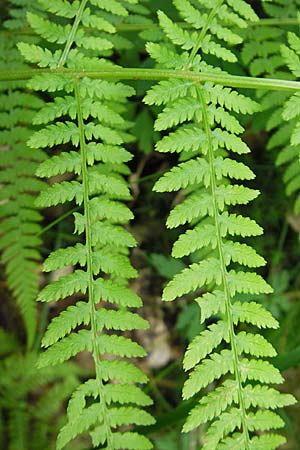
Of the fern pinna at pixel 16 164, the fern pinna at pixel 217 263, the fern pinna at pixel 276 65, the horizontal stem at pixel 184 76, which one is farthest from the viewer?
the fern pinna at pixel 276 65

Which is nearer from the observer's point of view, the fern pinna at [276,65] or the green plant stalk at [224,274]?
the green plant stalk at [224,274]

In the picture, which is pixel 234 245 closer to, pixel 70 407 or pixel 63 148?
pixel 70 407

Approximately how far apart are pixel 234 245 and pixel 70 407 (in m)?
0.73

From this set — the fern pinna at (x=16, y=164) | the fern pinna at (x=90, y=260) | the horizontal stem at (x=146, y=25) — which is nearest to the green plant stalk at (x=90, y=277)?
the fern pinna at (x=90, y=260)

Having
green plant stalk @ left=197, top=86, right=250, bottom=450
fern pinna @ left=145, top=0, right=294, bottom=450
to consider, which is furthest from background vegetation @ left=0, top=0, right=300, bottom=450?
green plant stalk @ left=197, top=86, right=250, bottom=450

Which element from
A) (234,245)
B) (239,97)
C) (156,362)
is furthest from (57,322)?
(156,362)

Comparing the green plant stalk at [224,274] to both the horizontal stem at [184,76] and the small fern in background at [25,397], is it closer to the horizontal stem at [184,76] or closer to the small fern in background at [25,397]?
the horizontal stem at [184,76]

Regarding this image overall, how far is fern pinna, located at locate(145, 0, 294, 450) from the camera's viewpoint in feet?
5.70

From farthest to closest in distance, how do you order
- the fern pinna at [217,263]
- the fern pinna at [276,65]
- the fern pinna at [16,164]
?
the fern pinna at [276,65] → the fern pinna at [16,164] → the fern pinna at [217,263]

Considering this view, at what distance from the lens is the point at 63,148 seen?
10.7ft

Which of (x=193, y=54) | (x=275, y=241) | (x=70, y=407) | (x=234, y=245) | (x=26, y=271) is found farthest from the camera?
(x=275, y=241)

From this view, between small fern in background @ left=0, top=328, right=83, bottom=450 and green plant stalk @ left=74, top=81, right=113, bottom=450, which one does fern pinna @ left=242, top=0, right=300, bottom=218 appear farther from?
small fern in background @ left=0, top=328, right=83, bottom=450

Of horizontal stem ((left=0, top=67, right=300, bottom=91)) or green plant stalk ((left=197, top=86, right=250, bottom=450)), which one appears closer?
green plant stalk ((left=197, top=86, right=250, bottom=450))

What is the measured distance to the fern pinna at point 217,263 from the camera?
5.70ft
